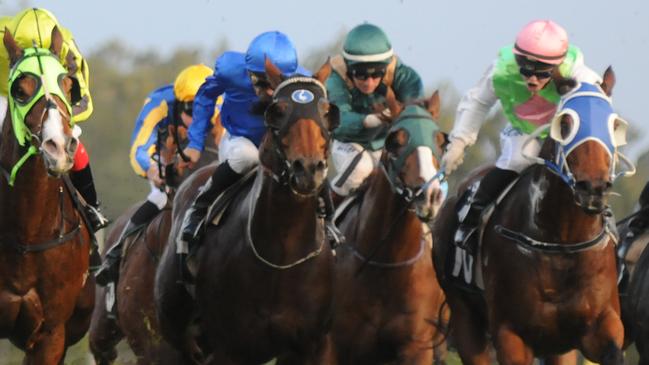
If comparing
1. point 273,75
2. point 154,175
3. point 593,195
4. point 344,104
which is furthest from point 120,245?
point 593,195

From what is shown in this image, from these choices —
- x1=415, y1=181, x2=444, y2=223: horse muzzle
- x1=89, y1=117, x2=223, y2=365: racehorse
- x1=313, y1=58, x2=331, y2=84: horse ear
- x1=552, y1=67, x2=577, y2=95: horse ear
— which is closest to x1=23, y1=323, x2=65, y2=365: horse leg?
x1=89, y1=117, x2=223, y2=365: racehorse

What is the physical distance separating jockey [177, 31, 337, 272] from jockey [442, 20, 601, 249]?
1.17 m

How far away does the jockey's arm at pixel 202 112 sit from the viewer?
1296cm

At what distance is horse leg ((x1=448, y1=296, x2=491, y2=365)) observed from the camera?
12.8 meters

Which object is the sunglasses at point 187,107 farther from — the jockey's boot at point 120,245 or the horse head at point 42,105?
the horse head at point 42,105

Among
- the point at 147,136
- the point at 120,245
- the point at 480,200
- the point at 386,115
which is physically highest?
the point at 386,115

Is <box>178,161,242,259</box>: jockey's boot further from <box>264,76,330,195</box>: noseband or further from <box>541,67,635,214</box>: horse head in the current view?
<box>541,67,635,214</box>: horse head

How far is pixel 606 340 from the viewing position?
1126 cm

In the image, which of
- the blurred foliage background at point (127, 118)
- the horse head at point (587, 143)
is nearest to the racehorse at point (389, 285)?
the horse head at point (587, 143)

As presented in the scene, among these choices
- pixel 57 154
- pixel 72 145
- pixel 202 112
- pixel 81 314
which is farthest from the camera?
pixel 202 112

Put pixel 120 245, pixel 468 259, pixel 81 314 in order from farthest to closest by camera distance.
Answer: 1. pixel 120 245
2. pixel 468 259
3. pixel 81 314

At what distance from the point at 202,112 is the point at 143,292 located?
2.26 m

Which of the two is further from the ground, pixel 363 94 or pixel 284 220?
pixel 284 220

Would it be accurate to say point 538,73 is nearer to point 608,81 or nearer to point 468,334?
point 608,81
